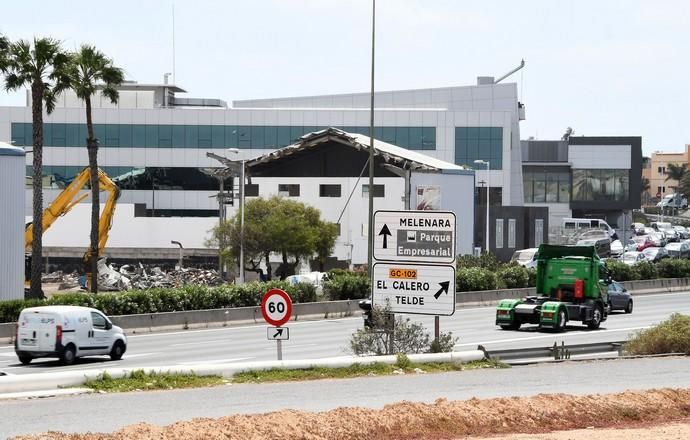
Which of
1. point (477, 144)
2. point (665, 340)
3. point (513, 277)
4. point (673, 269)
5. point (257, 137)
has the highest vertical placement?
point (257, 137)

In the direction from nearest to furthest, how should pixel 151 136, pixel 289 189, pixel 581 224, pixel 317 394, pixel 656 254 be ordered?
1. pixel 317 394
2. pixel 289 189
3. pixel 656 254
4. pixel 151 136
5. pixel 581 224

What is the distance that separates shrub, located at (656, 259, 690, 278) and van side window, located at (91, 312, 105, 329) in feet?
146

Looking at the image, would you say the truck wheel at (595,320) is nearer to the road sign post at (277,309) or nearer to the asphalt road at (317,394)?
the asphalt road at (317,394)

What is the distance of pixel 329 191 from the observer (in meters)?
82.0

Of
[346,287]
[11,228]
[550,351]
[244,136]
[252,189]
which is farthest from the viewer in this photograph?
[244,136]

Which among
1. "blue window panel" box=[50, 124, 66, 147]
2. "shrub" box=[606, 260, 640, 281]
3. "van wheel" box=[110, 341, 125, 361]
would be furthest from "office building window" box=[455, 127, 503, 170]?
"van wheel" box=[110, 341, 125, 361]

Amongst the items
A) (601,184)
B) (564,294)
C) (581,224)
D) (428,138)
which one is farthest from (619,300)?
(601,184)

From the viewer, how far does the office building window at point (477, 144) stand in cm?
10319

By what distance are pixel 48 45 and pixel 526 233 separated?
5378 centimetres

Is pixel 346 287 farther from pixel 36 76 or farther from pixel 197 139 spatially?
pixel 197 139

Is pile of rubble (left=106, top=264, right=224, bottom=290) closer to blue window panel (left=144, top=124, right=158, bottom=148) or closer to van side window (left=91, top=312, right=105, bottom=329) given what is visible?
blue window panel (left=144, top=124, right=158, bottom=148)

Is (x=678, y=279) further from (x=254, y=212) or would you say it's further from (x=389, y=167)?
(x=254, y=212)

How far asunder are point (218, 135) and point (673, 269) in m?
44.6

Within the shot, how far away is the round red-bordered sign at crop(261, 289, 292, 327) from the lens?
22.3 m
